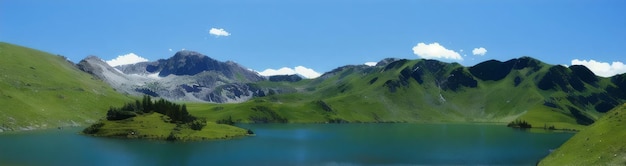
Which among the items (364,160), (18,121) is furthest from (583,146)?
(18,121)

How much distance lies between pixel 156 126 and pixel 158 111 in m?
20.4

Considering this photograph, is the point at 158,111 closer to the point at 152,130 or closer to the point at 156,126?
the point at 156,126

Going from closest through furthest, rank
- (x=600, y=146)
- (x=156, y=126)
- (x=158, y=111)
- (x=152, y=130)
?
(x=600, y=146), (x=152, y=130), (x=156, y=126), (x=158, y=111)

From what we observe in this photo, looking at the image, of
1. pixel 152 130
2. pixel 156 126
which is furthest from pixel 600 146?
pixel 156 126

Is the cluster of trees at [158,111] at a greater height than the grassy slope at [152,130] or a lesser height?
greater

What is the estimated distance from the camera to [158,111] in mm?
180125

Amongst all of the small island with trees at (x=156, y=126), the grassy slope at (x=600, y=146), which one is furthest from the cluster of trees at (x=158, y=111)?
the grassy slope at (x=600, y=146)

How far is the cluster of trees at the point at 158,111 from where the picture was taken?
169 metres

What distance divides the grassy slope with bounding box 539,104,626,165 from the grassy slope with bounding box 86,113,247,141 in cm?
10739

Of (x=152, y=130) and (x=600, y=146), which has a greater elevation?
(x=152, y=130)

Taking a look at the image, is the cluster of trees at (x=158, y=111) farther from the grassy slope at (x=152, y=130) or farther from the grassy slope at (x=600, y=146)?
the grassy slope at (x=600, y=146)

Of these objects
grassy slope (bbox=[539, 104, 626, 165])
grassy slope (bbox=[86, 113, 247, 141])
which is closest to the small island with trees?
grassy slope (bbox=[86, 113, 247, 141])

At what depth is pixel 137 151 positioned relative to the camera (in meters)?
113

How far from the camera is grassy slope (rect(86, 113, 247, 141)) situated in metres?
154
